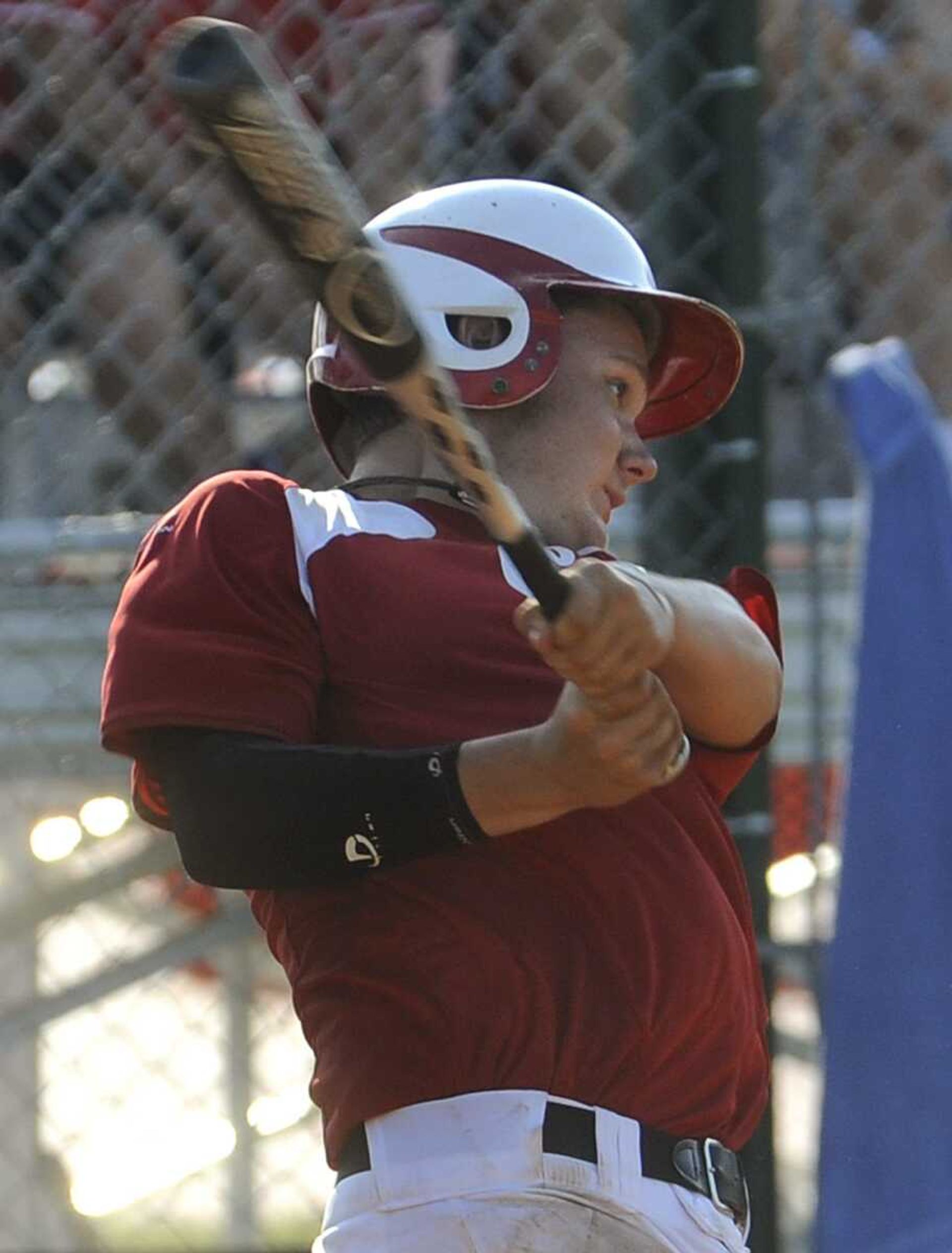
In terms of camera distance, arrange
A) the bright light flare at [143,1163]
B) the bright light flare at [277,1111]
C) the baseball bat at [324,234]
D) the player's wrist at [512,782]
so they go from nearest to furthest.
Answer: the baseball bat at [324,234] < the player's wrist at [512,782] < the bright light flare at [277,1111] < the bright light flare at [143,1163]

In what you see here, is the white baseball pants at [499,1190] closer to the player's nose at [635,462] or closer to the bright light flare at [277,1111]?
the player's nose at [635,462]

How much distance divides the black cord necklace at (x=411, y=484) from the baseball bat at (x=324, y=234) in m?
0.38

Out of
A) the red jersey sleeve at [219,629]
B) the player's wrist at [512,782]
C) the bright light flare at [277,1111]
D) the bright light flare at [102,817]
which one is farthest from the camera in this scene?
the bright light flare at [277,1111]

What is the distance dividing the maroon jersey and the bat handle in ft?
1.07

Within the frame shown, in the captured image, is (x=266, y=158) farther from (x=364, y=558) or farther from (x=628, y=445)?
(x=628, y=445)

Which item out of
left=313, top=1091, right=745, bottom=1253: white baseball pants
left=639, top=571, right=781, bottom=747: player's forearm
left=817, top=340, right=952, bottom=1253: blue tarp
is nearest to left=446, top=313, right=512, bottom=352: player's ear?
left=639, top=571, right=781, bottom=747: player's forearm

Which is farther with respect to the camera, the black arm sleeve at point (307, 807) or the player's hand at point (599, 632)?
the black arm sleeve at point (307, 807)

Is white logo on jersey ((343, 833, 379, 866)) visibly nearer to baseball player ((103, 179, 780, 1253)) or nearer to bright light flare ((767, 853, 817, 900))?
baseball player ((103, 179, 780, 1253))

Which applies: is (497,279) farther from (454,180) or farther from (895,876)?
(454,180)

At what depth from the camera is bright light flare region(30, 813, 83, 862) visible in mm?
4535

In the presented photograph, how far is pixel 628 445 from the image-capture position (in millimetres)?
1982

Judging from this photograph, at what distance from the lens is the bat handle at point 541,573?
152cm

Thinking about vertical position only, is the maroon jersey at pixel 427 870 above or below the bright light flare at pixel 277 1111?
above

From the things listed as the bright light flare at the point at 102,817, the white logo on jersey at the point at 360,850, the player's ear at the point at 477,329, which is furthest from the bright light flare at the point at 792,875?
the white logo on jersey at the point at 360,850
